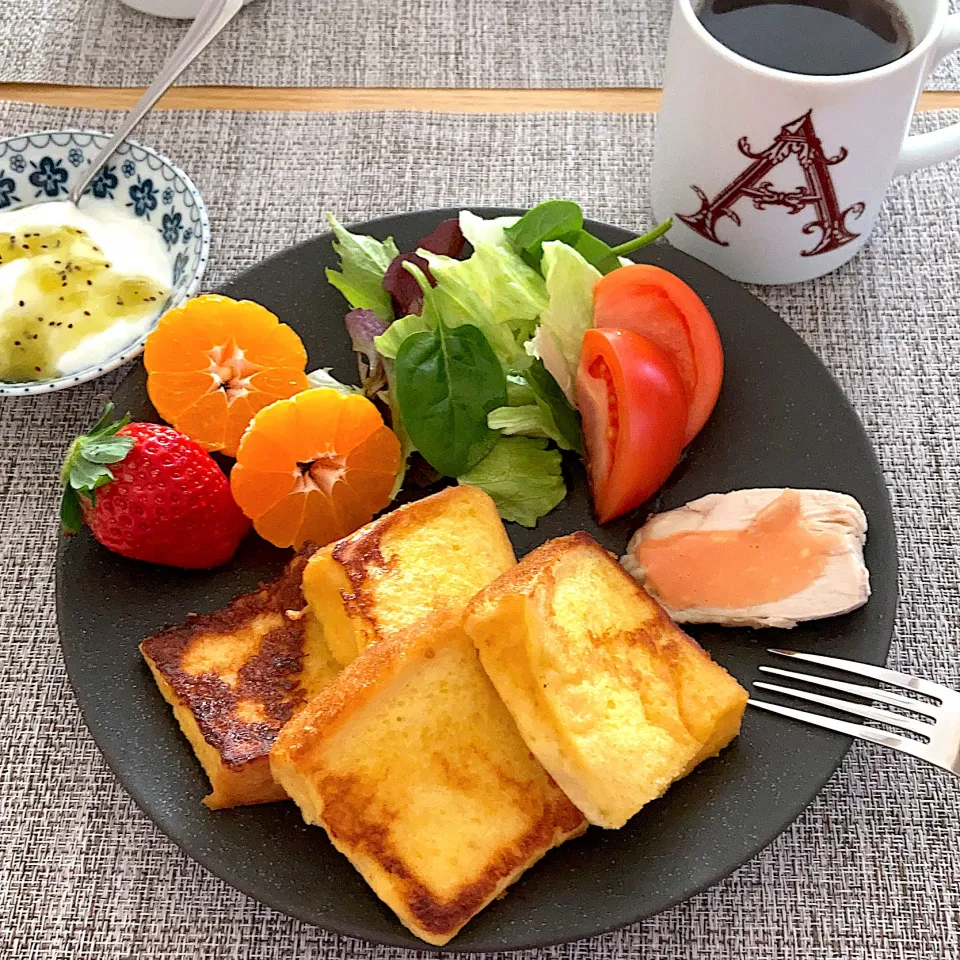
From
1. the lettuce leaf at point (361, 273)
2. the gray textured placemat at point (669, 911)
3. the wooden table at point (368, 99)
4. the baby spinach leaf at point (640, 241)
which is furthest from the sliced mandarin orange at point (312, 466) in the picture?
the wooden table at point (368, 99)

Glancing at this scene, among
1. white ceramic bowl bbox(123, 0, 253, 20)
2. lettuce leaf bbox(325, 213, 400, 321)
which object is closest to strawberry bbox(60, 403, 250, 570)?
lettuce leaf bbox(325, 213, 400, 321)

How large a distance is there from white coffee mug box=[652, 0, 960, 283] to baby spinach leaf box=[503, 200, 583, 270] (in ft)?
0.87

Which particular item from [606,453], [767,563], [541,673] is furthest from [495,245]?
[541,673]

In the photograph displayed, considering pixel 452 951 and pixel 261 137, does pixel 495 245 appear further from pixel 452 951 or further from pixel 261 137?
pixel 452 951

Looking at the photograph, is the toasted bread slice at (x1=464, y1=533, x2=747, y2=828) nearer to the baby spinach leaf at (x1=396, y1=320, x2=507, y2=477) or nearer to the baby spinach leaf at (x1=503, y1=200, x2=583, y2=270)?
the baby spinach leaf at (x1=396, y1=320, x2=507, y2=477)

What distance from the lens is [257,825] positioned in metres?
1.50

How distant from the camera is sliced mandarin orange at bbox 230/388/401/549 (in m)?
1.71

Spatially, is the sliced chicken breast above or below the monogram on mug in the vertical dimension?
below

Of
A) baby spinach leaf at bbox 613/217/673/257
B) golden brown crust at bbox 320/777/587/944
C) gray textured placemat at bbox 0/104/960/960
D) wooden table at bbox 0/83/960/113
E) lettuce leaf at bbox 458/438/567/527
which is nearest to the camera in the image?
golden brown crust at bbox 320/777/587/944

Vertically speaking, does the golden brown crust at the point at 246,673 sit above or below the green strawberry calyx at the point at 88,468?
below

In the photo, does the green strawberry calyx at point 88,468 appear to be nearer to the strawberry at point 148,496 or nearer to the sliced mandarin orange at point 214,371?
the strawberry at point 148,496

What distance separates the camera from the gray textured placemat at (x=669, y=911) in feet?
5.22

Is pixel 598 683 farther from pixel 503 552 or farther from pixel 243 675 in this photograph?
pixel 243 675

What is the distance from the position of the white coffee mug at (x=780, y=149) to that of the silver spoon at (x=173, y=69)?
1013mm
